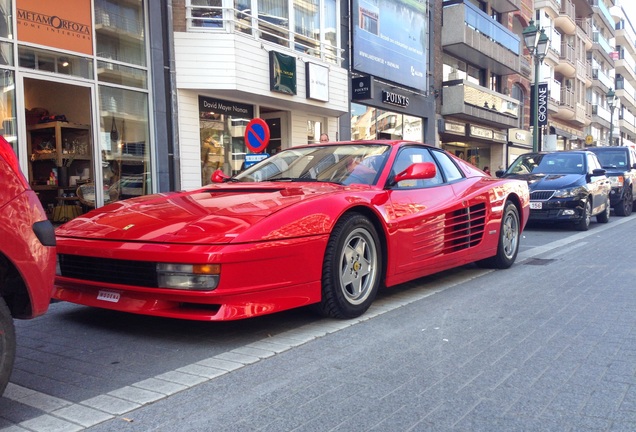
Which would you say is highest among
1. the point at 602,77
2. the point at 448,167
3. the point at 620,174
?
the point at 602,77

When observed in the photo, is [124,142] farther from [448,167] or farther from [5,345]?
[5,345]

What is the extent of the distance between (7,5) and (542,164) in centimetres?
1021

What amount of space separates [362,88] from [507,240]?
408 inches

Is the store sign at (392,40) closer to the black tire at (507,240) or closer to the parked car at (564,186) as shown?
the parked car at (564,186)

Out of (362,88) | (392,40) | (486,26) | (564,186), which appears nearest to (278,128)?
(362,88)

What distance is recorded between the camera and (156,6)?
36.0 feet

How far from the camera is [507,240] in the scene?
6.50 metres

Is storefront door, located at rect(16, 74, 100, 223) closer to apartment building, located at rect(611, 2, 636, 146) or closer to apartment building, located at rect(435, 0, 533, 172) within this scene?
apartment building, located at rect(435, 0, 533, 172)

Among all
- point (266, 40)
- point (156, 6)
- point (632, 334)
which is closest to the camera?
point (632, 334)

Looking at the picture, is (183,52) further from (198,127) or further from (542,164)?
(542,164)

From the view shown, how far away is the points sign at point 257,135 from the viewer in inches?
357

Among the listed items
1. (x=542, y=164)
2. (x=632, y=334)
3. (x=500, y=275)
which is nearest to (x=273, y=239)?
(x=632, y=334)

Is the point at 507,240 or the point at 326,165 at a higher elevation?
the point at 326,165

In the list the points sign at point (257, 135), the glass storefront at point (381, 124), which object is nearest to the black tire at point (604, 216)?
the glass storefront at point (381, 124)
